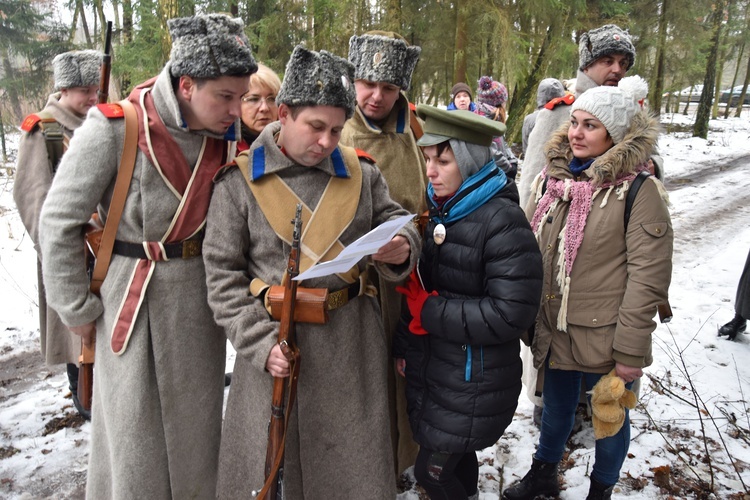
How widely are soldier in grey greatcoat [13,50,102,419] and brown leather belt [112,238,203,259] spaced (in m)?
1.37

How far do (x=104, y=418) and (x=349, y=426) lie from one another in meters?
1.03

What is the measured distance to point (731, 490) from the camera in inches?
114

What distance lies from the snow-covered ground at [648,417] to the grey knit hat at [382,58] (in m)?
2.30

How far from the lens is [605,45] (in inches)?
131

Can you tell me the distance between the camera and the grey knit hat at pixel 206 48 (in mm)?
1833

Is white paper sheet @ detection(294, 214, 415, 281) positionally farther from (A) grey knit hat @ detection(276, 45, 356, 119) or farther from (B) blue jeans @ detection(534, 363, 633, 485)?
(B) blue jeans @ detection(534, 363, 633, 485)

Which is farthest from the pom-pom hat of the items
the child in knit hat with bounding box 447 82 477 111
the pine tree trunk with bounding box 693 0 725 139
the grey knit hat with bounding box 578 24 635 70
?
the pine tree trunk with bounding box 693 0 725 139

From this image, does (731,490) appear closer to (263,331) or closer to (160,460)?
(263,331)

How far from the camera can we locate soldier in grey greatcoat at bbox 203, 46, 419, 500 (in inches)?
75.0

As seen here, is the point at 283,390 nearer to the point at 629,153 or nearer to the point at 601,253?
the point at 601,253

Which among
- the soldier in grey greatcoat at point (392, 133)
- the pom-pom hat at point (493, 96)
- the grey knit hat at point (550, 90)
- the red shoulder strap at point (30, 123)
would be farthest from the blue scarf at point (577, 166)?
the pom-pom hat at point (493, 96)

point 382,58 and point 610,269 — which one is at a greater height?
point 382,58

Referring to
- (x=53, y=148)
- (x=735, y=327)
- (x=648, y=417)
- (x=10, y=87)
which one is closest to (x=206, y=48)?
(x=53, y=148)

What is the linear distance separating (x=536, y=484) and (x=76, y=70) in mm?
3780
